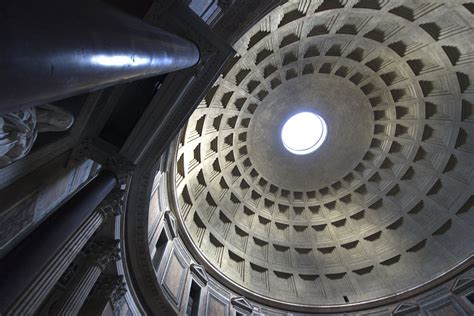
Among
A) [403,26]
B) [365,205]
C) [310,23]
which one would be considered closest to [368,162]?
[365,205]

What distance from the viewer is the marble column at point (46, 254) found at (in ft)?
11.4

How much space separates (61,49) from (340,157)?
69.7 ft

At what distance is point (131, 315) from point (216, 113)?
10.2 m

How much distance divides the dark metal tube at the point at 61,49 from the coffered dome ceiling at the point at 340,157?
10.4m

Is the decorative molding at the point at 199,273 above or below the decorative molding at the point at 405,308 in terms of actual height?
above

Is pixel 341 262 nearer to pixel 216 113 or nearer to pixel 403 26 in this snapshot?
pixel 216 113

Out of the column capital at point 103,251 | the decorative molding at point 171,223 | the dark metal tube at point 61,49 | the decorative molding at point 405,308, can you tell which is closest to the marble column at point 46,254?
the column capital at point 103,251

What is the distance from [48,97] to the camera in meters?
2.36

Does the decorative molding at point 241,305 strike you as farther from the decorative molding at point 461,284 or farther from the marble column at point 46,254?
the marble column at point 46,254

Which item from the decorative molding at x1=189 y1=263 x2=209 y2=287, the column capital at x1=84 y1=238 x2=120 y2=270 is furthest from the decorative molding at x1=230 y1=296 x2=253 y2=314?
the column capital at x1=84 y1=238 x2=120 y2=270

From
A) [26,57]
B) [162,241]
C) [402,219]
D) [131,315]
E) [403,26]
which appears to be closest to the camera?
[26,57]

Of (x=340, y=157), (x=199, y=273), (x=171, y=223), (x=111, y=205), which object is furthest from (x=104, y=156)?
(x=340, y=157)

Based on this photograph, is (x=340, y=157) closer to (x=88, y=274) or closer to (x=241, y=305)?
(x=241, y=305)

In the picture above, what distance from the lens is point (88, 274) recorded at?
6.95 m
